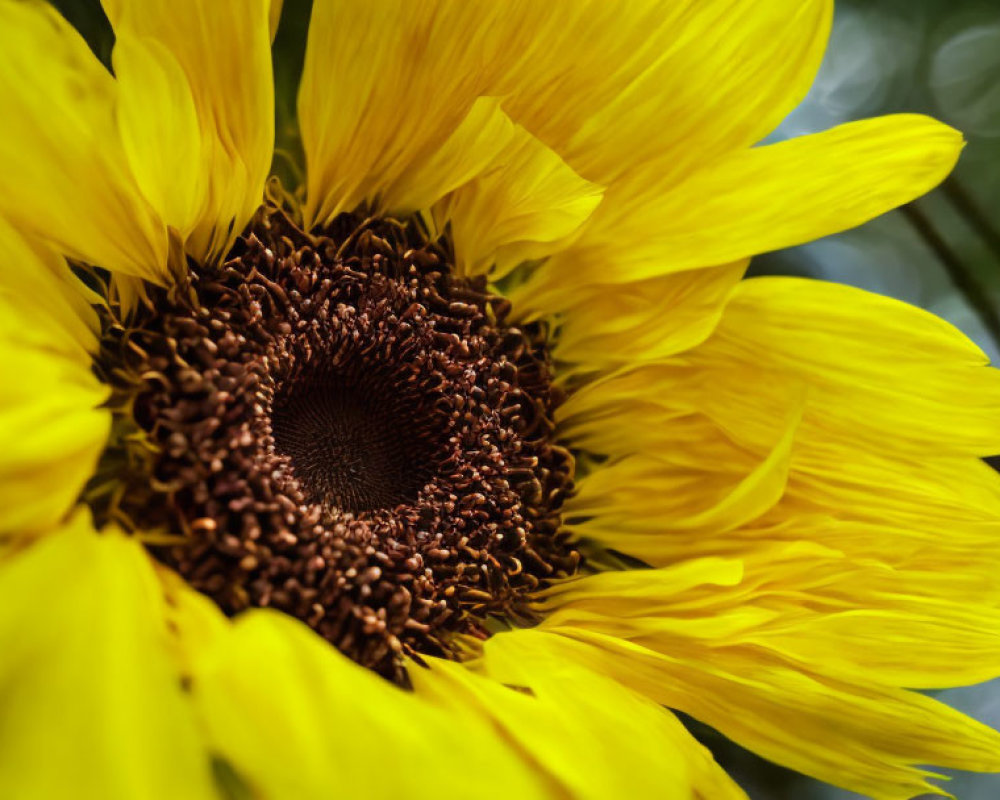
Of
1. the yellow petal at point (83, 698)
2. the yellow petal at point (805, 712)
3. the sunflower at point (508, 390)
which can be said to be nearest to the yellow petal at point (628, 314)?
the sunflower at point (508, 390)

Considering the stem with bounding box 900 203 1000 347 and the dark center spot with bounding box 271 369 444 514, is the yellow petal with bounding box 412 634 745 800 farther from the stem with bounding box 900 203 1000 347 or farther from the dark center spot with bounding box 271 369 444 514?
the stem with bounding box 900 203 1000 347

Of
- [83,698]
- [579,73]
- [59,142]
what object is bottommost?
[83,698]

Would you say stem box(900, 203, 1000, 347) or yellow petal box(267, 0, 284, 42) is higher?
stem box(900, 203, 1000, 347)

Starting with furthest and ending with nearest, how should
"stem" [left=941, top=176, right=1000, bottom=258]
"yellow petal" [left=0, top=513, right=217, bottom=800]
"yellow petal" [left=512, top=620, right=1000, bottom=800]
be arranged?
1. "stem" [left=941, top=176, right=1000, bottom=258]
2. "yellow petal" [left=512, top=620, right=1000, bottom=800]
3. "yellow petal" [left=0, top=513, right=217, bottom=800]

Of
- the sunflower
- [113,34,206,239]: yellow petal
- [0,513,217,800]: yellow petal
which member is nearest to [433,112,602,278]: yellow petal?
the sunflower

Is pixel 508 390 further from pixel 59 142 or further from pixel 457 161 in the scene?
pixel 59 142

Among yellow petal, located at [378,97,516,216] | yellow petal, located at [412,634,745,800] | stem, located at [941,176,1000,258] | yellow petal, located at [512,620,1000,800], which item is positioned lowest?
yellow petal, located at [412,634,745,800]

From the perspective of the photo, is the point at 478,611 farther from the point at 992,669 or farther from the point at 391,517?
the point at 992,669

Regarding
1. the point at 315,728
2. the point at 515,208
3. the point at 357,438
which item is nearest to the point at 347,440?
the point at 357,438
